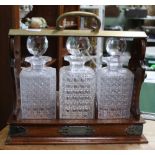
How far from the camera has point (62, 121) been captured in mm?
805

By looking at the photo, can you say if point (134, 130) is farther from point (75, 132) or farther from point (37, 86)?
point (37, 86)

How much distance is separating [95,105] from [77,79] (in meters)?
0.11

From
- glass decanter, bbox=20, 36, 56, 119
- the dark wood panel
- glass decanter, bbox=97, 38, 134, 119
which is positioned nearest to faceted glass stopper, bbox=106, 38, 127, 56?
glass decanter, bbox=97, 38, 134, 119

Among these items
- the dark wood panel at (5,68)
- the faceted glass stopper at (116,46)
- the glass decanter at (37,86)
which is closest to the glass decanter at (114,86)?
the faceted glass stopper at (116,46)

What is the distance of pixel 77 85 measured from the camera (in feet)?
2.59

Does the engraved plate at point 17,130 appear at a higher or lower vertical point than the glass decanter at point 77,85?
lower

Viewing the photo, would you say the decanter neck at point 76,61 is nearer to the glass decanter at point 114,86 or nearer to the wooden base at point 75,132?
the glass decanter at point 114,86

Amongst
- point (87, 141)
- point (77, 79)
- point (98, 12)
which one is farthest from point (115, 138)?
point (98, 12)

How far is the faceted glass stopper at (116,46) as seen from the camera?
82cm

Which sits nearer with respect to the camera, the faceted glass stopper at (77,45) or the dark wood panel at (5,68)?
the faceted glass stopper at (77,45)

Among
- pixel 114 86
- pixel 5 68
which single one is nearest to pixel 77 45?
pixel 114 86

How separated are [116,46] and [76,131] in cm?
26

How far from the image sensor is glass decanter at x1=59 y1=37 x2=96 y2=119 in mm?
788

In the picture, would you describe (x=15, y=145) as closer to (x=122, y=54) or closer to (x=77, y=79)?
(x=77, y=79)
